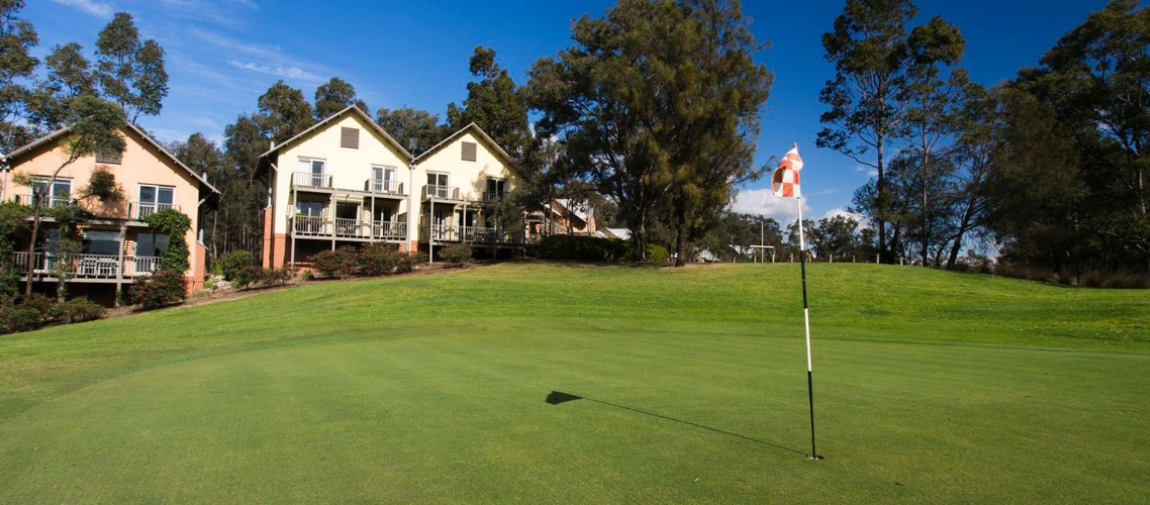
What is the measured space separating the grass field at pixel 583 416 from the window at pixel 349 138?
22.8m

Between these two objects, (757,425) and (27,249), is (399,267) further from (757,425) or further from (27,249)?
(757,425)

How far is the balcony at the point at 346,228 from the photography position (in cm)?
3756

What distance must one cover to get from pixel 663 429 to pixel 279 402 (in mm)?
5181

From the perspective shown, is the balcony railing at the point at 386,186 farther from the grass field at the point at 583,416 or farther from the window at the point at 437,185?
the grass field at the point at 583,416

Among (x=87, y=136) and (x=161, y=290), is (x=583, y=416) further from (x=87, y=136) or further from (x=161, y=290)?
(x=87, y=136)

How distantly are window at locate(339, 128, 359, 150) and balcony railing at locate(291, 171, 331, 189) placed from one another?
7.99 feet

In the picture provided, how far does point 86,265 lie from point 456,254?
724 inches

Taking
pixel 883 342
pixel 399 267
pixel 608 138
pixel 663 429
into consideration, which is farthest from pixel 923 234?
pixel 663 429

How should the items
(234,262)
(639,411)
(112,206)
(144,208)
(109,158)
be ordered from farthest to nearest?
(234,262) < (144,208) < (109,158) < (112,206) < (639,411)

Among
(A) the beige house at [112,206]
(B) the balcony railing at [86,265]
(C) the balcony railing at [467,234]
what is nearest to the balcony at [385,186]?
(C) the balcony railing at [467,234]

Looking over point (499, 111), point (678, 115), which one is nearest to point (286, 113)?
point (499, 111)

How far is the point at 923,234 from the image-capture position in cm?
4350

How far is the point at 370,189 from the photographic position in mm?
40156

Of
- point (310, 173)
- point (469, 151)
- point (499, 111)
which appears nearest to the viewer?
point (310, 173)
